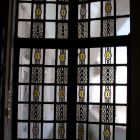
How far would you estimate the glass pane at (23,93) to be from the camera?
430 cm

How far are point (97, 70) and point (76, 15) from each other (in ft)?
2.45

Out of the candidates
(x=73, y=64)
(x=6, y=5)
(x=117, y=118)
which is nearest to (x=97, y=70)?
(x=73, y=64)

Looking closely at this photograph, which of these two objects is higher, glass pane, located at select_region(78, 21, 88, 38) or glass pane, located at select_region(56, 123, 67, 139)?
glass pane, located at select_region(78, 21, 88, 38)

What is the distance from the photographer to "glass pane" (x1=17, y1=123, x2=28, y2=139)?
169 inches

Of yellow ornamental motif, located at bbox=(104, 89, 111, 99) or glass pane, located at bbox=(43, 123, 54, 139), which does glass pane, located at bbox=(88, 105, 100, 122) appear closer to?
yellow ornamental motif, located at bbox=(104, 89, 111, 99)

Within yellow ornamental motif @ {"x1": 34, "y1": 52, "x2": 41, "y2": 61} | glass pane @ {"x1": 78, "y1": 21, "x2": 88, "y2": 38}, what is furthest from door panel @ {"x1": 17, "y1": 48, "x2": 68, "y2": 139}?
glass pane @ {"x1": 78, "y1": 21, "x2": 88, "y2": 38}

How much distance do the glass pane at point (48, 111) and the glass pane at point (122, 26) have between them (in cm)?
120

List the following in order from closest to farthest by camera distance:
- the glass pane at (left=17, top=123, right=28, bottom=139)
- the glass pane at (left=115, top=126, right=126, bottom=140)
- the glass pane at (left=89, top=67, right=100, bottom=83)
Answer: the glass pane at (left=115, top=126, right=126, bottom=140) → the glass pane at (left=89, top=67, right=100, bottom=83) → the glass pane at (left=17, top=123, right=28, bottom=139)

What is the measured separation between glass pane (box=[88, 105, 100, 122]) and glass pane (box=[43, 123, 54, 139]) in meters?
0.49

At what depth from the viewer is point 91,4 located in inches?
170

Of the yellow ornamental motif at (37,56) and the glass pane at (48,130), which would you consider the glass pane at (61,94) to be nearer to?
the glass pane at (48,130)

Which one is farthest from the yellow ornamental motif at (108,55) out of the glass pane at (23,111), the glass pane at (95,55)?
the glass pane at (23,111)

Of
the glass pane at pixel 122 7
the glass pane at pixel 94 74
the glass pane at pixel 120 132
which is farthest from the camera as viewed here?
the glass pane at pixel 94 74

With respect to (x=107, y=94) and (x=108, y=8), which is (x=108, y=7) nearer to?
(x=108, y=8)
